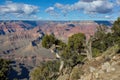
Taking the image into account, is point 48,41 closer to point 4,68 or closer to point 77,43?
point 77,43

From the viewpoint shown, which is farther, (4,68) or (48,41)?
(4,68)

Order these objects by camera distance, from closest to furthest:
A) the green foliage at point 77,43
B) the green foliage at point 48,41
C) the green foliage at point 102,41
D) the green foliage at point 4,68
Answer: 1. the green foliage at point 48,41
2. the green foliage at point 77,43
3. the green foliage at point 4,68
4. the green foliage at point 102,41

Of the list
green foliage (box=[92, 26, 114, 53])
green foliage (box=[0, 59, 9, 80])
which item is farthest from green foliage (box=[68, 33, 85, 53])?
green foliage (box=[0, 59, 9, 80])

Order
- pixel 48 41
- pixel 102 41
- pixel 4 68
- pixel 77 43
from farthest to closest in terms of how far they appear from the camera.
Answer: pixel 102 41 < pixel 4 68 < pixel 77 43 < pixel 48 41

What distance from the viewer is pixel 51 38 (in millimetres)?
72750

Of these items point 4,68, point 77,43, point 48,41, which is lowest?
point 4,68

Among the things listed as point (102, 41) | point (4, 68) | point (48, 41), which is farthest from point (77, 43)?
point (4, 68)

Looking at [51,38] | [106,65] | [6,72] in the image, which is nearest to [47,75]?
[6,72]

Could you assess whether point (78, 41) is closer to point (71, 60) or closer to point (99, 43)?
point (71, 60)

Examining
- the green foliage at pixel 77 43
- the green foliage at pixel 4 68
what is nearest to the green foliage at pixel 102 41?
the green foliage at pixel 77 43

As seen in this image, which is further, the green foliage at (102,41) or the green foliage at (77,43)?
the green foliage at (102,41)

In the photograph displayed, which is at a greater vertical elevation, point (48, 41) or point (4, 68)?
point (48, 41)

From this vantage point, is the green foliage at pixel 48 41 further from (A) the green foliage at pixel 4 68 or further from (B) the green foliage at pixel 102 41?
(B) the green foliage at pixel 102 41

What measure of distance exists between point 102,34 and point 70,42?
749 inches
